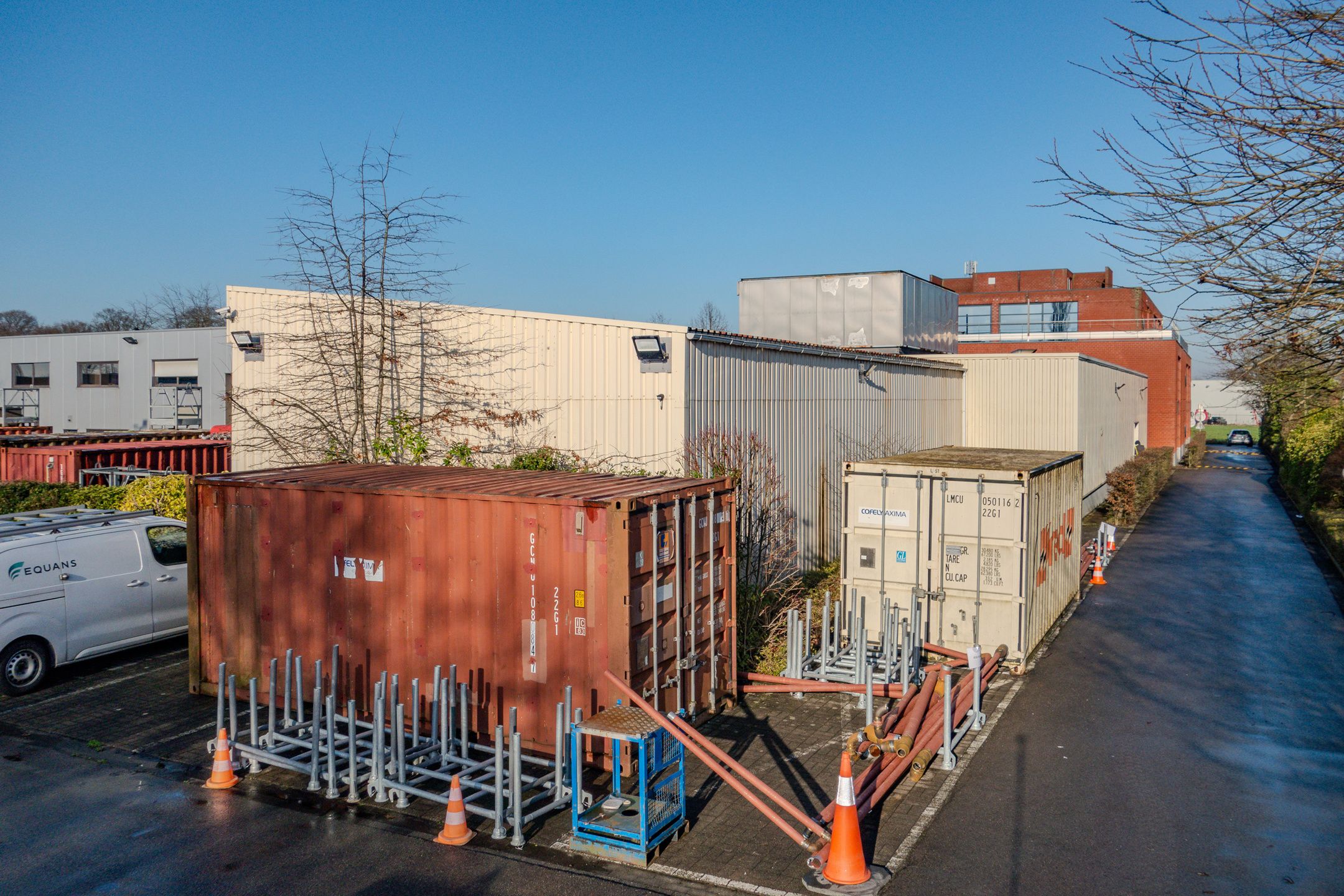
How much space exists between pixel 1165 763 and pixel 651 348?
8.09 meters

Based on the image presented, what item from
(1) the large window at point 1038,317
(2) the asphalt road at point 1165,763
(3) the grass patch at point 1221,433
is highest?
(1) the large window at point 1038,317

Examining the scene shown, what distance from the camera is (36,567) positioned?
35.1 feet

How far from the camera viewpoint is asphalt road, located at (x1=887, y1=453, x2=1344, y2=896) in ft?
22.1

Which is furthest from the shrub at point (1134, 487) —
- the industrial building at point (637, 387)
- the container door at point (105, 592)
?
the container door at point (105, 592)

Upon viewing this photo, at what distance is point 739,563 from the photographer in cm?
1377

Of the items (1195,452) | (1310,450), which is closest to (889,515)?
(1310,450)

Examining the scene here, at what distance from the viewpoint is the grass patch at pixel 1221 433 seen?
77.1m

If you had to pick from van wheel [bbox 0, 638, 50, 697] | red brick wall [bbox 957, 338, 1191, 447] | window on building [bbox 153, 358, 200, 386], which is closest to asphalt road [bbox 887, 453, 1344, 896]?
van wheel [bbox 0, 638, 50, 697]

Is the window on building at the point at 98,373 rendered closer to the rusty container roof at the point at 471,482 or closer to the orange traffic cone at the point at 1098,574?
the rusty container roof at the point at 471,482

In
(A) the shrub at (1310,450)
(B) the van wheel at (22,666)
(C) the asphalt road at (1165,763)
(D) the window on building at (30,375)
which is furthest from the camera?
(D) the window on building at (30,375)

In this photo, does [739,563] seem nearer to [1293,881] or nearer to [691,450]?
[691,450]

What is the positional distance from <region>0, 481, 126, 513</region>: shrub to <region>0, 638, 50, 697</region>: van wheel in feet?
23.9

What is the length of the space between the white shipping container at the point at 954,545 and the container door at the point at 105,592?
339 inches

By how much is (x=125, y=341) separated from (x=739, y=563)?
3391 centimetres
